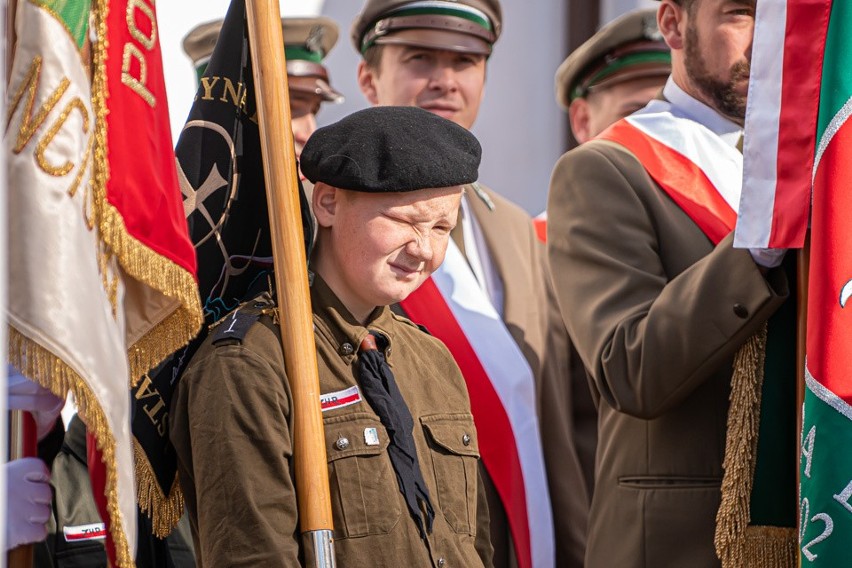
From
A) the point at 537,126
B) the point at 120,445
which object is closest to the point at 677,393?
the point at 120,445

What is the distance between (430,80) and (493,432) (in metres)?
1.12

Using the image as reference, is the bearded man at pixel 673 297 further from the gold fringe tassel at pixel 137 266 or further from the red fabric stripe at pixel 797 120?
the gold fringe tassel at pixel 137 266

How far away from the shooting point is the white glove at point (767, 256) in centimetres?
277

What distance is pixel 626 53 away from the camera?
4477mm

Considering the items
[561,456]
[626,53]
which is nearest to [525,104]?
[626,53]

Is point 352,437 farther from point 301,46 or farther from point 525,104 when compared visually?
point 525,104

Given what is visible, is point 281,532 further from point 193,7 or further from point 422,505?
point 193,7

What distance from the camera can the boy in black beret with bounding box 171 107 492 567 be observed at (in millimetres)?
2312

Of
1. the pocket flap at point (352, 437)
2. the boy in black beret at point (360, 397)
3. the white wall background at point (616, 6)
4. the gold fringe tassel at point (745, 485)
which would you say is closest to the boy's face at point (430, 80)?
the boy in black beret at point (360, 397)

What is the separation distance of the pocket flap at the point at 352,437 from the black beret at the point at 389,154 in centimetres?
42

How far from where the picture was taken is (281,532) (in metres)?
2.31

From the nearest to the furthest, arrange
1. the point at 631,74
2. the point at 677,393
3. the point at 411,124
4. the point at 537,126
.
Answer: the point at 411,124 < the point at 677,393 < the point at 631,74 < the point at 537,126

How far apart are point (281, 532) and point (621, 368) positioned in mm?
934

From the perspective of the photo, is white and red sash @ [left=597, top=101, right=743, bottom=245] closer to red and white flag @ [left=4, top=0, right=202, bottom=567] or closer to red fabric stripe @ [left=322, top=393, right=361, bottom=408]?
red fabric stripe @ [left=322, top=393, right=361, bottom=408]
